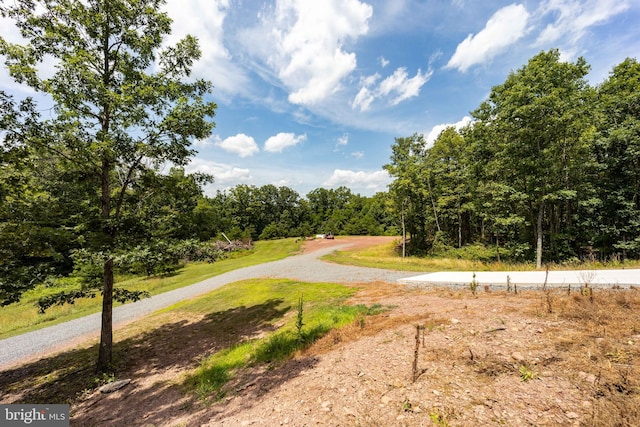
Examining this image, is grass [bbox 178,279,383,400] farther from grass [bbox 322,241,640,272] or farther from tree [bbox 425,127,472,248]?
tree [bbox 425,127,472,248]

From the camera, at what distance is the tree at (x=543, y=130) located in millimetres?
14906

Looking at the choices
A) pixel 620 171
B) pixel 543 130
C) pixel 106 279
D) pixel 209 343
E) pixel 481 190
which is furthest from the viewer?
pixel 481 190

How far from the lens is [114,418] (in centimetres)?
495

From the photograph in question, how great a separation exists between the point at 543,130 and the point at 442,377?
1815 cm

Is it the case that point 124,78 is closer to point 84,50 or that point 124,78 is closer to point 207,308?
point 84,50

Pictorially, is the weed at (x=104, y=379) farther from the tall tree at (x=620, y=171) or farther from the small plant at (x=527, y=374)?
the tall tree at (x=620, y=171)

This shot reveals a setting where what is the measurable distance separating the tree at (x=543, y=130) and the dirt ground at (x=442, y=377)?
38.7ft

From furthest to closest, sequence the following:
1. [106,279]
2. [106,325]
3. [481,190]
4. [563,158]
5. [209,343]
Answer: [481,190], [563,158], [209,343], [106,325], [106,279]

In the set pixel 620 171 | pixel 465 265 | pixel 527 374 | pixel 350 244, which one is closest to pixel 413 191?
pixel 465 265

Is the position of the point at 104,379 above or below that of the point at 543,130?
below

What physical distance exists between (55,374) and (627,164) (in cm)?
3086

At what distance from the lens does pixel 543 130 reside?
1540 cm

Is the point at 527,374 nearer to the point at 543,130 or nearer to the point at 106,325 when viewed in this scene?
the point at 106,325

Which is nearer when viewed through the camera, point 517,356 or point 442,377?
point 442,377
